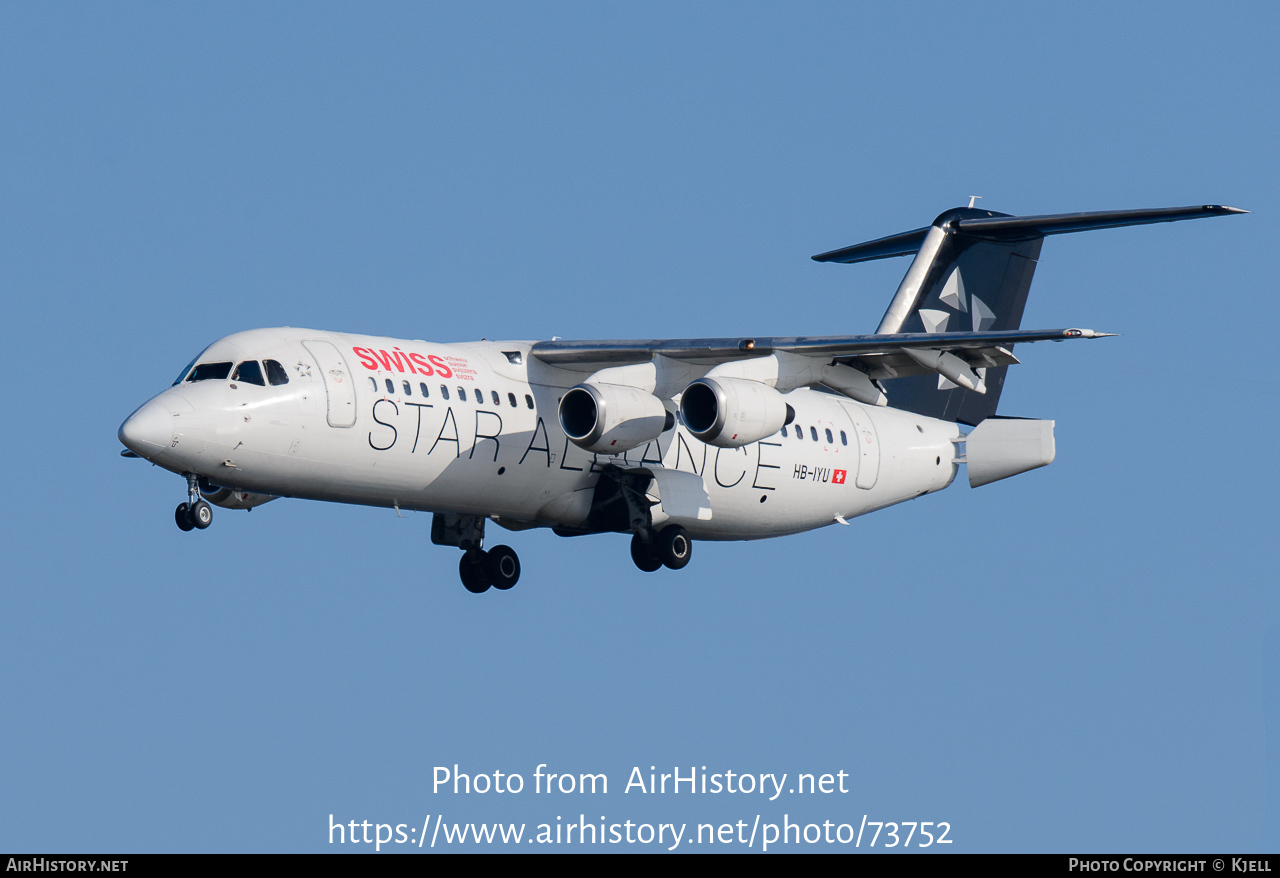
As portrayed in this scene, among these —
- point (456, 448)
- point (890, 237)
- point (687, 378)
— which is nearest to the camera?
point (456, 448)

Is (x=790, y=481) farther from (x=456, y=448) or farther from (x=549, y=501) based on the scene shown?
(x=456, y=448)

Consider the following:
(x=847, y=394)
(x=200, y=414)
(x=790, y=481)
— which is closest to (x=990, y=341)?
(x=847, y=394)

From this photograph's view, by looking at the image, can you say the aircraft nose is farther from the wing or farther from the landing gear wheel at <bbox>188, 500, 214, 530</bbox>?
the wing

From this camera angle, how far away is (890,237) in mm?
22828

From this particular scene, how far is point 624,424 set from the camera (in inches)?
707

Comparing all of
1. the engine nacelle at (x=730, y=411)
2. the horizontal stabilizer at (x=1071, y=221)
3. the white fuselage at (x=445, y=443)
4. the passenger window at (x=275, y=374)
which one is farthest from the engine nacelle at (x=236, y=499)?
the horizontal stabilizer at (x=1071, y=221)

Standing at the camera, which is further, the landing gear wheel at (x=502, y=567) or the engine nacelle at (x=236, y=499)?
the landing gear wheel at (x=502, y=567)

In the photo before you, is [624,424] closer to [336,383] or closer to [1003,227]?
[336,383]

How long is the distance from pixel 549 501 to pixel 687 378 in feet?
5.87

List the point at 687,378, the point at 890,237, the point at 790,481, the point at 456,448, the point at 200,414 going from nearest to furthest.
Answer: the point at 200,414 → the point at 456,448 → the point at 687,378 → the point at 790,481 → the point at 890,237

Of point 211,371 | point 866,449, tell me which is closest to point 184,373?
point 211,371

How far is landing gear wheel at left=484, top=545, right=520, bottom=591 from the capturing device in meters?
19.7

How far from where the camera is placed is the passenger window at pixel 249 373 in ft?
55.2

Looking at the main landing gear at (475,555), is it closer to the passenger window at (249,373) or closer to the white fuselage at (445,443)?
the white fuselage at (445,443)
